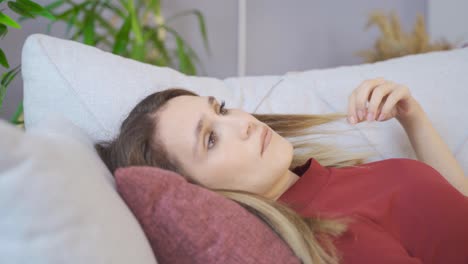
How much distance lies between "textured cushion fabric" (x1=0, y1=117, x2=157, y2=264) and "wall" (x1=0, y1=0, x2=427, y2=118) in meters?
2.09

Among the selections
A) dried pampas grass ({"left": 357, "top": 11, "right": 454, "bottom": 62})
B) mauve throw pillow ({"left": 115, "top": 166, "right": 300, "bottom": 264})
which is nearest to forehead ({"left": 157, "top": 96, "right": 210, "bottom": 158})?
mauve throw pillow ({"left": 115, "top": 166, "right": 300, "bottom": 264})

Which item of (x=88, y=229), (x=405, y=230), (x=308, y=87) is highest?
(x=88, y=229)

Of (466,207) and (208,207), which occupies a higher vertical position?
(208,207)

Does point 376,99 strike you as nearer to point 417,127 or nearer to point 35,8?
point 417,127

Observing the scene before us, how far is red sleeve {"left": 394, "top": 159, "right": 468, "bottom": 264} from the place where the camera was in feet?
2.86

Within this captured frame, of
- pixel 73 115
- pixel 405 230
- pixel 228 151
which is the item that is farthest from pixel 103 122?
pixel 405 230

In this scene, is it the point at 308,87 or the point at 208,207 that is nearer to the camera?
the point at 208,207

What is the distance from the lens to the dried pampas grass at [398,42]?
81.7 inches

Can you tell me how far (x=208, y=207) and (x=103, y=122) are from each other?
0.44 m

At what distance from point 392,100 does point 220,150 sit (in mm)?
371

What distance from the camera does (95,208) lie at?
0.52 metres

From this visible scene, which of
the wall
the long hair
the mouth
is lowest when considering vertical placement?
the wall

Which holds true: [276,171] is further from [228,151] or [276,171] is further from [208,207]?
[208,207]

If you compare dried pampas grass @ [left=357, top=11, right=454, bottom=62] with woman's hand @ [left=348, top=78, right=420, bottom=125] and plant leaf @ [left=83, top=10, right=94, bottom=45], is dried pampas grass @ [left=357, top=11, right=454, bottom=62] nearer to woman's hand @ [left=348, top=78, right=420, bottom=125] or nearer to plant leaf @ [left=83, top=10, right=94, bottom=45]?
woman's hand @ [left=348, top=78, right=420, bottom=125]
